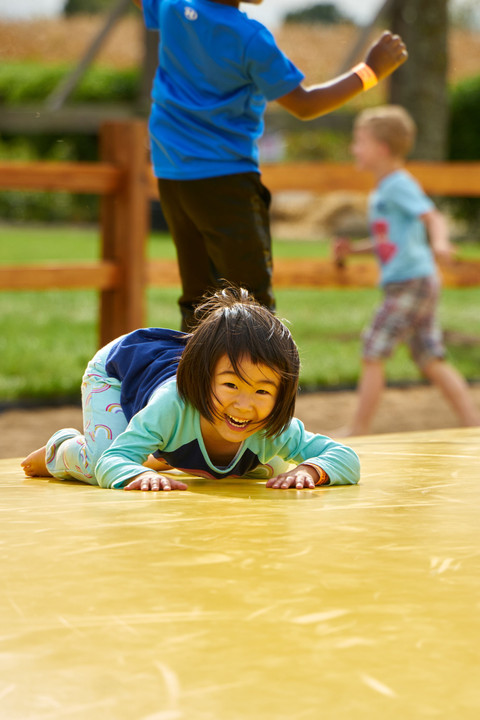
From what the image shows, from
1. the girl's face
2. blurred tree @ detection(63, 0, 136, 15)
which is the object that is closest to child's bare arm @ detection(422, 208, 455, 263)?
the girl's face

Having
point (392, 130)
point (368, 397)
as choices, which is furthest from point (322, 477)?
point (392, 130)

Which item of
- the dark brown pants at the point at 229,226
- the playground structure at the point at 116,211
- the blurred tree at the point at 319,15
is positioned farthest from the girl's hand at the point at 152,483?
the blurred tree at the point at 319,15

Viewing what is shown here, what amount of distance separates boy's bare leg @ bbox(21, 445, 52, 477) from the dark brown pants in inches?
29.0

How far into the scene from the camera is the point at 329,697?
1.14 meters

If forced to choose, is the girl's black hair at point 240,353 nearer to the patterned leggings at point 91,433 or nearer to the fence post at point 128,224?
the patterned leggings at point 91,433

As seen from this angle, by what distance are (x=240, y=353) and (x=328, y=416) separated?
3.57m

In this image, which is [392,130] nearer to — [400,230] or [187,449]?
[400,230]

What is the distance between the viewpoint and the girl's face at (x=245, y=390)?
2.13 m

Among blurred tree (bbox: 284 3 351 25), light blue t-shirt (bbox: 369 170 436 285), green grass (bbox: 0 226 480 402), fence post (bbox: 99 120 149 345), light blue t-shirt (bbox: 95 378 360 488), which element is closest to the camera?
light blue t-shirt (bbox: 95 378 360 488)

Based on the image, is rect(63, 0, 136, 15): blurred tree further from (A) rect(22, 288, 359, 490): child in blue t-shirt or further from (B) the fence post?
(A) rect(22, 288, 359, 490): child in blue t-shirt

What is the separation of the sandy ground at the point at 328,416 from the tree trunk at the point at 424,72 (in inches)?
148

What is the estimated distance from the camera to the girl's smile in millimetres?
2129

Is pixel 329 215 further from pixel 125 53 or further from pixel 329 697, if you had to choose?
pixel 329 697

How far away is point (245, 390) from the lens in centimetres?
214
